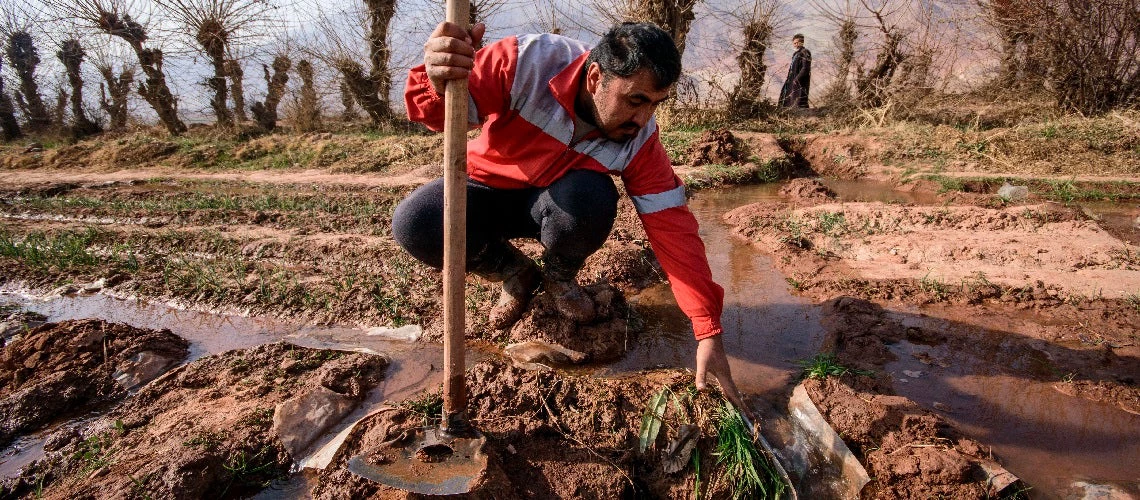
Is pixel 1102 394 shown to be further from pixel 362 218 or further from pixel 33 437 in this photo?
pixel 362 218

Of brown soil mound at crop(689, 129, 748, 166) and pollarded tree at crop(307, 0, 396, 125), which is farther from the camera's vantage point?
pollarded tree at crop(307, 0, 396, 125)

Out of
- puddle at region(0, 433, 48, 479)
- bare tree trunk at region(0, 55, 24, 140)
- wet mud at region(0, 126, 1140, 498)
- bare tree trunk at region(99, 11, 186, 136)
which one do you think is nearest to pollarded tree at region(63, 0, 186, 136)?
bare tree trunk at region(99, 11, 186, 136)

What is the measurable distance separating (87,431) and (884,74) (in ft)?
38.3

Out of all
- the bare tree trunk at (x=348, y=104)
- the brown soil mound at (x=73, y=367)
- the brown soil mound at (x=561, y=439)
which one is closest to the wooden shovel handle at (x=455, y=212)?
the brown soil mound at (x=561, y=439)

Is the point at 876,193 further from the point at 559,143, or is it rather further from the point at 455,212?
the point at 455,212

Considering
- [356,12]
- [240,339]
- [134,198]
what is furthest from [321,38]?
[240,339]

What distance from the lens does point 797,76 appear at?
11.2m

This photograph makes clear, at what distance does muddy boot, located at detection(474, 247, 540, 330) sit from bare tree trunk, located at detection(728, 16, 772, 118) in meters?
8.72

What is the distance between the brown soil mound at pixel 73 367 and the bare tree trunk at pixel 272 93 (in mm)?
11449

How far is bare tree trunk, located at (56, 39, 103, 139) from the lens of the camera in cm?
1355

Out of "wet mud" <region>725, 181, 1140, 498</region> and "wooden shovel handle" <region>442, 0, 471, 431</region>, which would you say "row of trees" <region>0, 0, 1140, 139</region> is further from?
"wooden shovel handle" <region>442, 0, 471, 431</region>

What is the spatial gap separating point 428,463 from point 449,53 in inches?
49.0

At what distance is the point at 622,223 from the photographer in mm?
4777

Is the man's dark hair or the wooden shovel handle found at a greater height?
the man's dark hair
